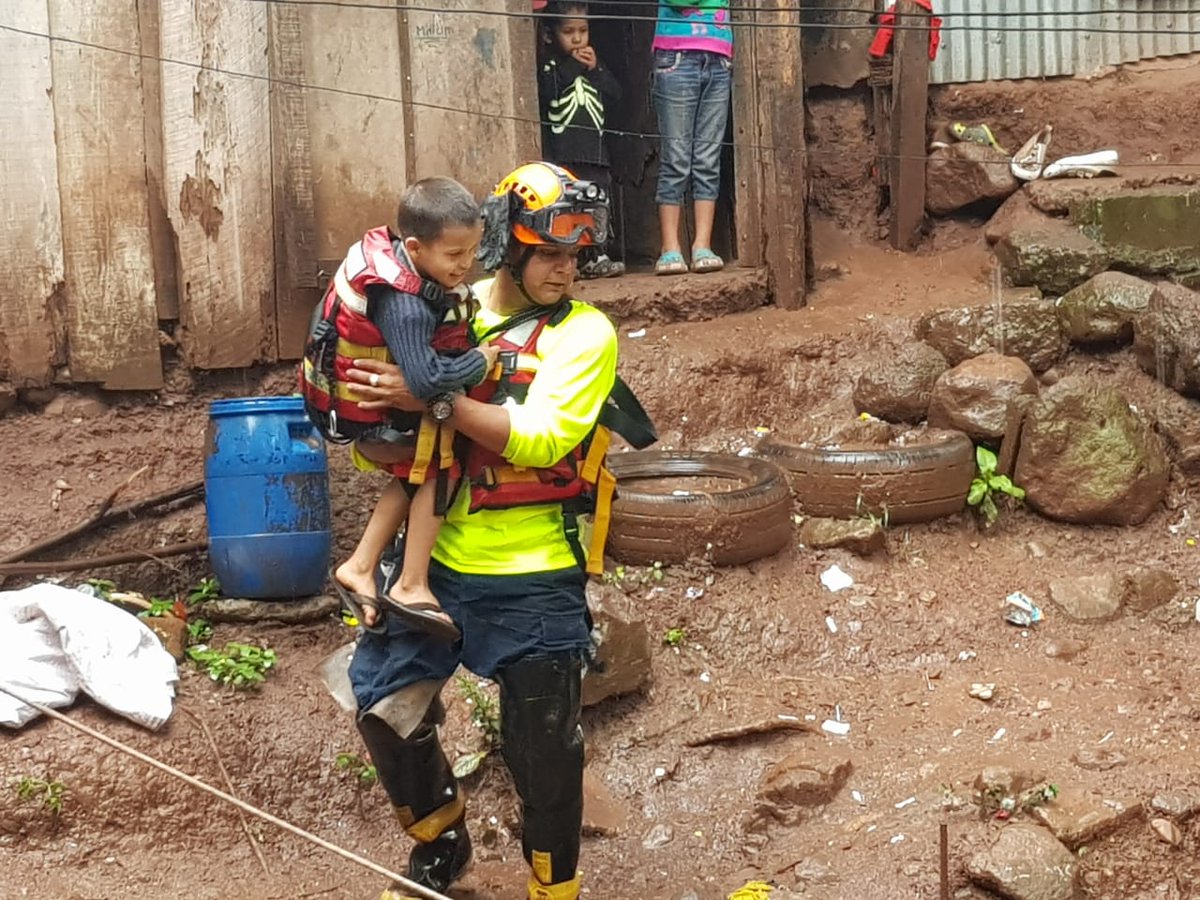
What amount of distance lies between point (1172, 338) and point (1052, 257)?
33.8 inches

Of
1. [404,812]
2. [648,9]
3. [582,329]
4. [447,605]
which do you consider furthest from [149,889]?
[648,9]

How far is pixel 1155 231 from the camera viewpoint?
765 cm

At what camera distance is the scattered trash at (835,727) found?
5.58m

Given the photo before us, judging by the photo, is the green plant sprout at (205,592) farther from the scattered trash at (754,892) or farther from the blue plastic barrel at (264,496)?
the scattered trash at (754,892)

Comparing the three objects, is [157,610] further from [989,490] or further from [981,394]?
[981,394]

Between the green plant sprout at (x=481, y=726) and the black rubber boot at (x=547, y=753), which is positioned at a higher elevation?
the black rubber boot at (x=547, y=753)

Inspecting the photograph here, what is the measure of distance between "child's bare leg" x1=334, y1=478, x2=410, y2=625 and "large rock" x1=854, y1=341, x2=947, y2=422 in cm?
362

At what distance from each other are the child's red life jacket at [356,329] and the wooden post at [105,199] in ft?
9.91

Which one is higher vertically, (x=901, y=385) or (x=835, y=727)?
(x=901, y=385)

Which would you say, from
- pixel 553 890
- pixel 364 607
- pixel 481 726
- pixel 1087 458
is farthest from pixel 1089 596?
pixel 364 607

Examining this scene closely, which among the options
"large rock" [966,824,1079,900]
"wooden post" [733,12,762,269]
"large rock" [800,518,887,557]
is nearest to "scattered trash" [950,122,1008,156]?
"wooden post" [733,12,762,269]

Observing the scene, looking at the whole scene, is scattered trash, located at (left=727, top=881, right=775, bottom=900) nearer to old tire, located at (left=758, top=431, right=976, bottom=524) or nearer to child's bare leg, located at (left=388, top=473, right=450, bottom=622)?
child's bare leg, located at (left=388, top=473, right=450, bottom=622)

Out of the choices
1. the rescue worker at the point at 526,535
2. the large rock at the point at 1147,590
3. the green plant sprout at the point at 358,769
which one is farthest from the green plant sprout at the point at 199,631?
the large rock at the point at 1147,590

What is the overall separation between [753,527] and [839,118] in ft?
11.9
